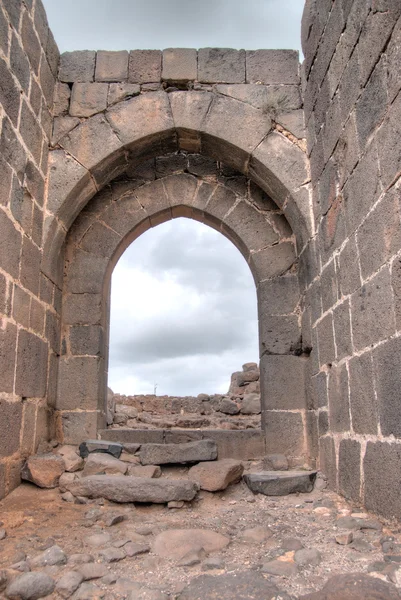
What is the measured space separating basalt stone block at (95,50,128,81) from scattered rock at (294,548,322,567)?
4.36 metres

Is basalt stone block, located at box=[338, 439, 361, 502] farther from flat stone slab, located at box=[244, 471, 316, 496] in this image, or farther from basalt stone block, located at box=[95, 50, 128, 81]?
basalt stone block, located at box=[95, 50, 128, 81]

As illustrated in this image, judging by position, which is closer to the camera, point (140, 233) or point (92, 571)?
point (92, 571)

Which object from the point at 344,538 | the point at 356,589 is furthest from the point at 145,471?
the point at 356,589

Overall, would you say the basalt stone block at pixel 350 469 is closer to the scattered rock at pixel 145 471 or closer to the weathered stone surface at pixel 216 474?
the weathered stone surface at pixel 216 474

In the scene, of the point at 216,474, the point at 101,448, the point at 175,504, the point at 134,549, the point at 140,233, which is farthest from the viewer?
the point at 140,233

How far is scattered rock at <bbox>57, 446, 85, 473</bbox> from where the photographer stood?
3.89 metres

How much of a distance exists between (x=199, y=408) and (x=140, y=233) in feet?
9.68

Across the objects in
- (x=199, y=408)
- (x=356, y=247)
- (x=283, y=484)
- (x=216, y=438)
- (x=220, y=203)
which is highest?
(x=220, y=203)

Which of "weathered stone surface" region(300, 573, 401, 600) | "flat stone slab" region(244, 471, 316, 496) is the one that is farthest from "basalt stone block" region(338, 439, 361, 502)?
"weathered stone surface" region(300, 573, 401, 600)

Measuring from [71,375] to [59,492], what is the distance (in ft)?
3.92

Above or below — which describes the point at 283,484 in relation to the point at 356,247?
below

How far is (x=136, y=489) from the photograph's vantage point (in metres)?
3.35

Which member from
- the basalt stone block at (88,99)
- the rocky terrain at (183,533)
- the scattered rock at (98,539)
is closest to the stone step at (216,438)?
the rocky terrain at (183,533)

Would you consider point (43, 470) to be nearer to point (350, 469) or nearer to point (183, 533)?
point (183, 533)
